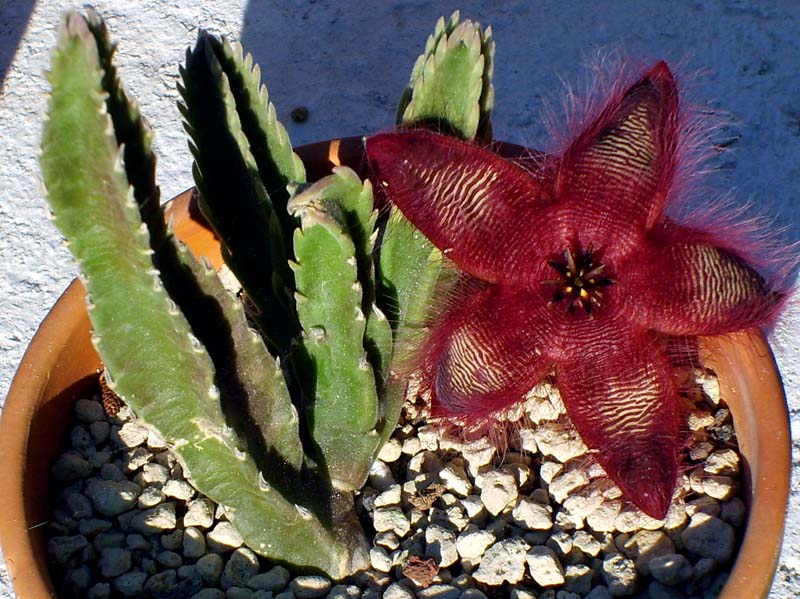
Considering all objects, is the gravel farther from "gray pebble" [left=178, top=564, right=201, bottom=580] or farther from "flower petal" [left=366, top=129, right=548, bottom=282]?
"flower petal" [left=366, top=129, right=548, bottom=282]

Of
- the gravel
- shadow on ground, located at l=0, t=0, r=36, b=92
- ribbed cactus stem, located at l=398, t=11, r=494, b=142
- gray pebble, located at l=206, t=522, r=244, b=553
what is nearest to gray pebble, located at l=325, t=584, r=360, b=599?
the gravel

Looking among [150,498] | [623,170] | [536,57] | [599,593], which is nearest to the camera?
[623,170]

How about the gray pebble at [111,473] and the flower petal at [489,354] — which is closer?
the flower petal at [489,354]

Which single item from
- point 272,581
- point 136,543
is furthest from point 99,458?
point 272,581

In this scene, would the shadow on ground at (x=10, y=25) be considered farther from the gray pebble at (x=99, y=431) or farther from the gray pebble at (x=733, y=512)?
the gray pebble at (x=733, y=512)

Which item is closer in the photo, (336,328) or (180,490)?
(336,328)

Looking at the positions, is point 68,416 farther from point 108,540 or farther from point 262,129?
point 262,129

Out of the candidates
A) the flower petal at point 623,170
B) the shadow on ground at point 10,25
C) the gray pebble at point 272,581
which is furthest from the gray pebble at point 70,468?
the shadow on ground at point 10,25
